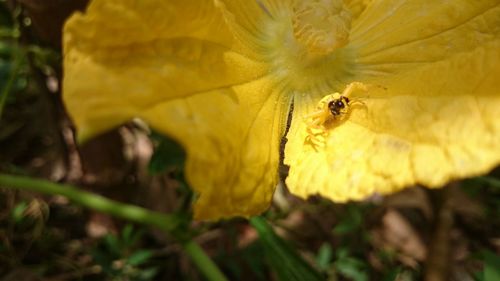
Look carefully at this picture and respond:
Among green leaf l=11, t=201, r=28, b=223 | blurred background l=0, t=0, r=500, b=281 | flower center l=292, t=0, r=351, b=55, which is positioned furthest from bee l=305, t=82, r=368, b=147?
green leaf l=11, t=201, r=28, b=223

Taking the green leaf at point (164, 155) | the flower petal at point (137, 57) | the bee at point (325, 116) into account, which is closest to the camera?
the flower petal at point (137, 57)

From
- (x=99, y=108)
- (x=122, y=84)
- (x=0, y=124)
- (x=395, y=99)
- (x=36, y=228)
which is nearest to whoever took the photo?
(x=99, y=108)

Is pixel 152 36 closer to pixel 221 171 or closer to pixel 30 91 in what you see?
pixel 221 171

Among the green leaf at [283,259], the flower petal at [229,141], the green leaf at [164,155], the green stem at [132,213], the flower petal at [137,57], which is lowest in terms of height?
the green stem at [132,213]

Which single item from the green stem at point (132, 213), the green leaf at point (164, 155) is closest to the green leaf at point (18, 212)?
the green stem at point (132, 213)

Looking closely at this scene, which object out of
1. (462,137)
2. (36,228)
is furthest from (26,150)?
(462,137)

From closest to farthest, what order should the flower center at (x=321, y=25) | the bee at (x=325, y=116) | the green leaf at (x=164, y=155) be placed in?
1. the green leaf at (x=164, y=155)
2. the bee at (x=325, y=116)
3. the flower center at (x=321, y=25)

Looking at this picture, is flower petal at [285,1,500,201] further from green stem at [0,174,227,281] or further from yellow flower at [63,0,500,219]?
green stem at [0,174,227,281]

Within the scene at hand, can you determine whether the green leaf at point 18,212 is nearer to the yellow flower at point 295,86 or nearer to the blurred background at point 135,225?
the blurred background at point 135,225
